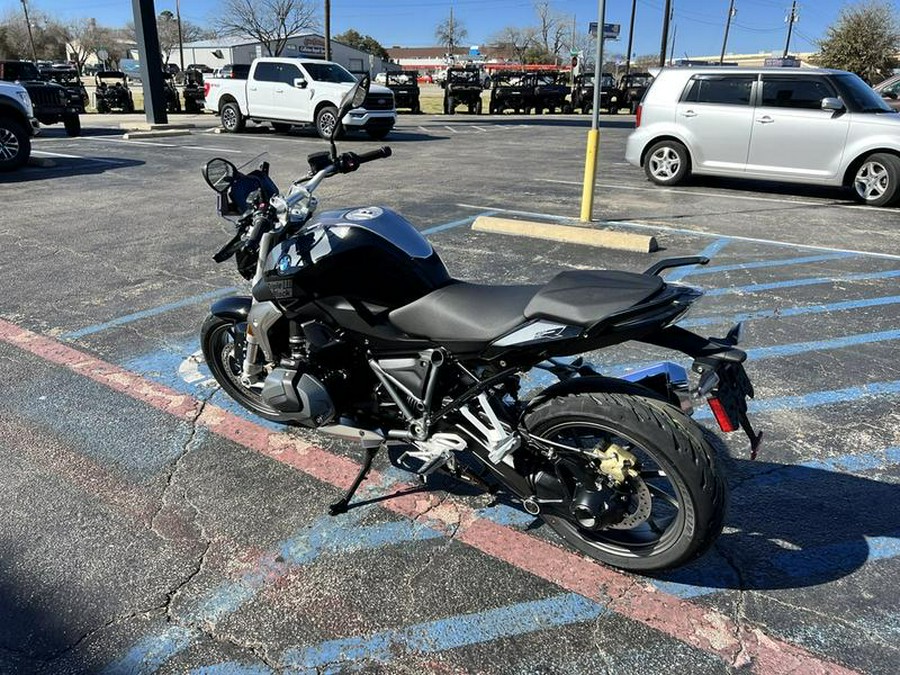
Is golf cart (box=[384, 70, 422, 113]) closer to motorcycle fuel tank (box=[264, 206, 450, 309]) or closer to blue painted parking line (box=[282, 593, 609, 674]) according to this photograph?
motorcycle fuel tank (box=[264, 206, 450, 309])

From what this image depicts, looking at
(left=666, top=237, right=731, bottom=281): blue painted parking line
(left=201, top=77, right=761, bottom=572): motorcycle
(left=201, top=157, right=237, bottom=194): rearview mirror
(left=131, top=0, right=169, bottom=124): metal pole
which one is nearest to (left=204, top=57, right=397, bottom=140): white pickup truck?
(left=131, top=0, right=169, bottom=124): metal pole

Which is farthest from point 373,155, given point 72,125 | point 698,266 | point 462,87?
point 462,87

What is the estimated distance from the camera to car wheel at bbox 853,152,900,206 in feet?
28.8

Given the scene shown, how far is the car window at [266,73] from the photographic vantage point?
55.9 ft

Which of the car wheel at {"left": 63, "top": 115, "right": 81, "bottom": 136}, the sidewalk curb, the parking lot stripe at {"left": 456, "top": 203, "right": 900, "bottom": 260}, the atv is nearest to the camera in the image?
the sidewalk curb

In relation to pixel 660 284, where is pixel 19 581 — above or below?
below

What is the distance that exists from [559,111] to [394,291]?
3232 centimetres

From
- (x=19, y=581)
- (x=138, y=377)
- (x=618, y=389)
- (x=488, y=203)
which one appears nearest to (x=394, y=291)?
(x=618, y=389)

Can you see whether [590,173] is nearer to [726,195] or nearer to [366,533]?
[726,195]

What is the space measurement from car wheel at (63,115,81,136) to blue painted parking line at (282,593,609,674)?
18121mm

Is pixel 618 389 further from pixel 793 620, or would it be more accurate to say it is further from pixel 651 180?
pixel 651 180

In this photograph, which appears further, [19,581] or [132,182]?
[132,182]

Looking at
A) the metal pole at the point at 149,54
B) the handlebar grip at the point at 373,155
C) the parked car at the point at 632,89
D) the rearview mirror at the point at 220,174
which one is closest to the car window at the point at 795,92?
the handlebar grip at the point at 373,155

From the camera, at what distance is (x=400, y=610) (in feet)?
7.77
